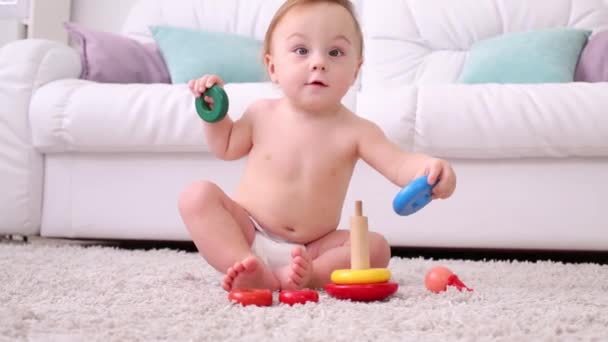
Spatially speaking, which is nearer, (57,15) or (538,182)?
(538,182)

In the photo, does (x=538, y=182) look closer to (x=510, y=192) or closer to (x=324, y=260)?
(x=510, y=192)

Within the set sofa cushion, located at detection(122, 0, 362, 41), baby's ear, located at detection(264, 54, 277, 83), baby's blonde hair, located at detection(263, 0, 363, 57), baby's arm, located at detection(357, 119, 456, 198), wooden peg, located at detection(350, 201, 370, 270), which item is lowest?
wooden peg, located at detection(350, 201, 370, 270)

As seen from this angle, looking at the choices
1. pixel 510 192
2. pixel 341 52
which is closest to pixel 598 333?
pixel 341 52

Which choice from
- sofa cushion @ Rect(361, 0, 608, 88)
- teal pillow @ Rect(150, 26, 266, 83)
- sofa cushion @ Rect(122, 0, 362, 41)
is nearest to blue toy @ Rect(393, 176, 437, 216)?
teal pillow @ Rect(150, 26, 266, 83)

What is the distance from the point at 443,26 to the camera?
2314 millimetres

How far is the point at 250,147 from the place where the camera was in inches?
44.3

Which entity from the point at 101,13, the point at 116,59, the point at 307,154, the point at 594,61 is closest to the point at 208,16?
the point at 116,59

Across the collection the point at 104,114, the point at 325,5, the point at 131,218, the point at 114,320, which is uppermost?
the point at 325,5

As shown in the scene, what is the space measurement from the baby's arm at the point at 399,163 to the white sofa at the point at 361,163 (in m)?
0.46

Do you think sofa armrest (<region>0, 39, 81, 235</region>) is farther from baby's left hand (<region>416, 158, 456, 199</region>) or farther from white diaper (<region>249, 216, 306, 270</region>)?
baby's left hand (<region>416, 158, 456, 199</region>)

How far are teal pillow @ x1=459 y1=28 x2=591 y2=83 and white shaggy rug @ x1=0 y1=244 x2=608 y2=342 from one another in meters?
0.82

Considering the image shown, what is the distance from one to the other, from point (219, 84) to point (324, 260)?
30 centimetres

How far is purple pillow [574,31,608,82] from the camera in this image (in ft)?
6.23

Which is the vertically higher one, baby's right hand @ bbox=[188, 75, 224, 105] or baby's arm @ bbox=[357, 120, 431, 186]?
baby's right hand @ bbox=[188, 75, 224, 105]
